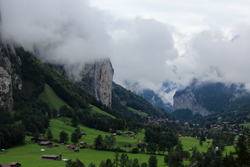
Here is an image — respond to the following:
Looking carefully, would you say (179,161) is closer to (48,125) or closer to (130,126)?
(48,125)

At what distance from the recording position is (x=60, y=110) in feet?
629

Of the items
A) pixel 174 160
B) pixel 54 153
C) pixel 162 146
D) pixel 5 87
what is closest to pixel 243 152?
pixel 174 160

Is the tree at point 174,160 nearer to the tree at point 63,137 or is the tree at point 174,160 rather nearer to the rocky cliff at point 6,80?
the tree at point 63,137

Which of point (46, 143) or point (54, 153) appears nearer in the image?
point (54, 153)

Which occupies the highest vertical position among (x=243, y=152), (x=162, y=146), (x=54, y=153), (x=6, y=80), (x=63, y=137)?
(x=6, y=80)

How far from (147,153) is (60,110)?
292 feet

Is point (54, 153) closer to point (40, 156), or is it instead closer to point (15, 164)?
point (40, 156)

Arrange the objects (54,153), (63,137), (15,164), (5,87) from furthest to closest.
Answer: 1. (5,87)
2. (63,137)
3. (54,153)
4. (15,164)

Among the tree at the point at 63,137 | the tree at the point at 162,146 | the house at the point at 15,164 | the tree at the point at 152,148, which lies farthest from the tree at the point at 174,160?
the tree at the point at 63,137

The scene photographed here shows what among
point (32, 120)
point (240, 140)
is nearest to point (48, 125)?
point (32, 120)

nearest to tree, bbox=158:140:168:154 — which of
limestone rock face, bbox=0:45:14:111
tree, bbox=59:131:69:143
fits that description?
tree, bbox=59:131:69:143

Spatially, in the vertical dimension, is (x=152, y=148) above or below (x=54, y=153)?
above

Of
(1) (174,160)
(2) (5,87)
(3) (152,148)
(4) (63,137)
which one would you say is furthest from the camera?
(2) (5,87)

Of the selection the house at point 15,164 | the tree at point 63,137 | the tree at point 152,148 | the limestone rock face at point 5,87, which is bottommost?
the house at point 15,164
